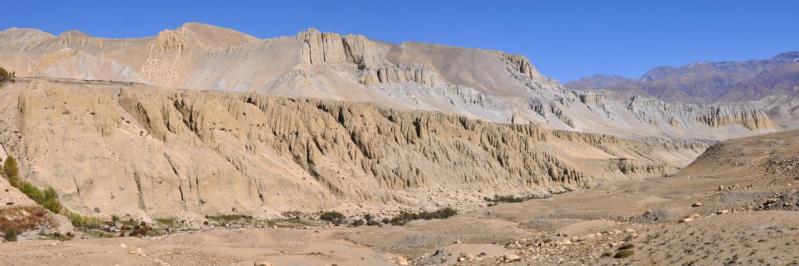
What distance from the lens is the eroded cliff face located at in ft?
139

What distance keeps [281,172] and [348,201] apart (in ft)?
16.1

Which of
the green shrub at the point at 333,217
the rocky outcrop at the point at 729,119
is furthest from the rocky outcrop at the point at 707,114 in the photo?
the green shrub at the point at 333,217

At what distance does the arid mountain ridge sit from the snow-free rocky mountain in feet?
1.36

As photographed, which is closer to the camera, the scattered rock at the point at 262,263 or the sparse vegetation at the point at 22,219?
the scattered rock at the point at 262,263

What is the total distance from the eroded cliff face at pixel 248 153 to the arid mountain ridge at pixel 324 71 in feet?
117

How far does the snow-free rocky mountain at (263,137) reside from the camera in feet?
142

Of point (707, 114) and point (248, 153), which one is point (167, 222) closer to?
point (248, 153)

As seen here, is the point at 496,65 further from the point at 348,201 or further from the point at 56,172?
the point at 56,172

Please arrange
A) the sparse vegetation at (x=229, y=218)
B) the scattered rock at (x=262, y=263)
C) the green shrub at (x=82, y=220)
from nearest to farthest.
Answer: the scattered rock at (x=262, y=263) < the green shrub at (x=82, y=220) < the sparse vegetation at (x=229, y=218)

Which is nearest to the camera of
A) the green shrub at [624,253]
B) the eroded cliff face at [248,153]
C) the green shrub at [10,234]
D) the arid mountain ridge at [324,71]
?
the green shrub at [624,253]

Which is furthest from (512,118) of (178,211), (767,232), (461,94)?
(767,232)

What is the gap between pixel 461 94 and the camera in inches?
5605

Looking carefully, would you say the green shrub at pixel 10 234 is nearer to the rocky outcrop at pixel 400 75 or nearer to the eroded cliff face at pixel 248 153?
the eroded cliff face at pixel 248 153

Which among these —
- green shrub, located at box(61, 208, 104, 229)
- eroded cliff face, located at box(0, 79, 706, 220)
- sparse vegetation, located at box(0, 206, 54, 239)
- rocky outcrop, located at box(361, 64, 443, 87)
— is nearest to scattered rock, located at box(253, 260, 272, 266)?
sparse vegetation, located at box(0, 206, 54, 239)
